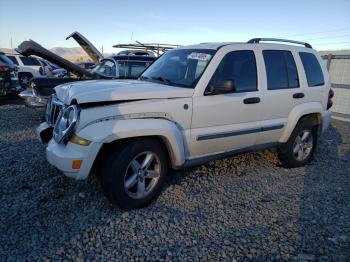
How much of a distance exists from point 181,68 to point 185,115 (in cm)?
86

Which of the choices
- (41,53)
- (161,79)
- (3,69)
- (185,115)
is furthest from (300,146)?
(3,69)

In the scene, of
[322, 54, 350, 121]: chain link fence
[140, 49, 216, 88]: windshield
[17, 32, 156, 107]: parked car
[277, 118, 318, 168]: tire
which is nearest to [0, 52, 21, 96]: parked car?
[17, 32, 156, 107]: parked car

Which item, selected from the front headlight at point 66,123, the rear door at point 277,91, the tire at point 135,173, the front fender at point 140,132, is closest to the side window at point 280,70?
the rear door at point 277,91

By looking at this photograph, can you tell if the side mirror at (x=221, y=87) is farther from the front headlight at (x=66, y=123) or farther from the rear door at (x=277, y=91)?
the front headlight at (x=66, y=123)

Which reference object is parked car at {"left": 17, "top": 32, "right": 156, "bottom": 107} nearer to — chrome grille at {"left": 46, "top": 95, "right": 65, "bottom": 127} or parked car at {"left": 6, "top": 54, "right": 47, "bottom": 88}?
chrome grille at {"left": 46, "top": 95, "right": 65, "bottom": 127}

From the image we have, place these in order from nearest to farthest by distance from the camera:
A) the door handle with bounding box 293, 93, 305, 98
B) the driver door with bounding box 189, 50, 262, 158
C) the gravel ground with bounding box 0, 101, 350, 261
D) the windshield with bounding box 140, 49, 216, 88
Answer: the gravel ground with bounding box 0, 101, 350, 261 → the driver door with bounding box 189, 50, 262, 158 → the windshield with bounding box 140, 49, 216, 88 → the door handle with bounding box 293, 93, 305, 98

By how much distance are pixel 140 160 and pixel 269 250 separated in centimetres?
161

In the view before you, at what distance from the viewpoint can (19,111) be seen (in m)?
9.45

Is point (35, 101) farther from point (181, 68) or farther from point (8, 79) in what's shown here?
point (181, 68)

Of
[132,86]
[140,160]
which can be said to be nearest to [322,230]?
[140,160]

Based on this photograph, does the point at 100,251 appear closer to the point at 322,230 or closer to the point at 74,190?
the point at 74,190

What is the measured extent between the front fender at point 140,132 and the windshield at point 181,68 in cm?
67

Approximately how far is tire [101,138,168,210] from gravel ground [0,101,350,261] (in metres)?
0.17

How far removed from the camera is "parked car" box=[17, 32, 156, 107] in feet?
23.4
